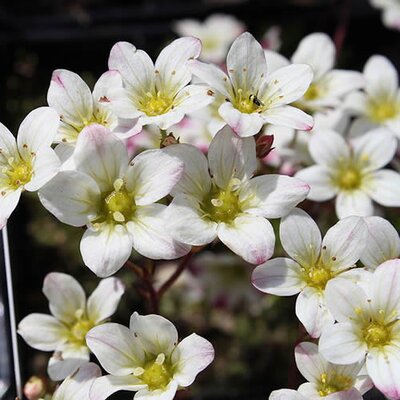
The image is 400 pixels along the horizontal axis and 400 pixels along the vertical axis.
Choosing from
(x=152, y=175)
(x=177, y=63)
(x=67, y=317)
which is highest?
(x=177, y=63)

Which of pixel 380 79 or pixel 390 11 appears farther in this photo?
pixel 390 11

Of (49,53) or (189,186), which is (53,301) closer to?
(189,186)

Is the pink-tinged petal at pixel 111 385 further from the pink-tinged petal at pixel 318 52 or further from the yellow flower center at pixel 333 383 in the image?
the pink-tinged petal at pixel 318 52

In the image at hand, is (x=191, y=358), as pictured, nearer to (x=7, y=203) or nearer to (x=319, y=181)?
(x=7, y=203)

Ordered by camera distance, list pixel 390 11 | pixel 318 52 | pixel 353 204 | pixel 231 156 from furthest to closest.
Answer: pixel 390 11 < pixel 318 52 < pixel 353 204 < pixel 231 156

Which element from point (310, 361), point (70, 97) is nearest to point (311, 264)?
point (310, 361)

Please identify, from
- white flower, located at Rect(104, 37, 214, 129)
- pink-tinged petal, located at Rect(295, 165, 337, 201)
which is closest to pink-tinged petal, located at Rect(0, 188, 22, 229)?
white flower, located at Rect(104, 37, 214, 129)

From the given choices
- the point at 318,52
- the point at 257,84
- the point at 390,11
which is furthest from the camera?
the point at 390,11
